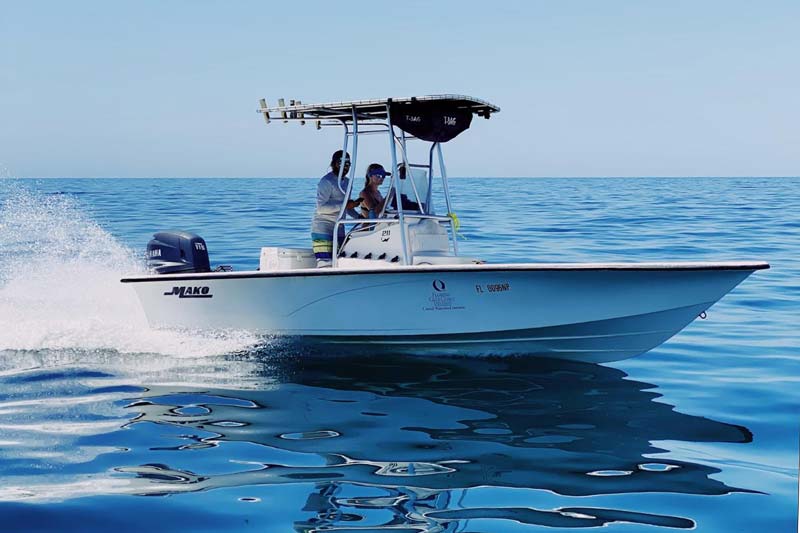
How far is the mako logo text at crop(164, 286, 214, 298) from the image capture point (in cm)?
923

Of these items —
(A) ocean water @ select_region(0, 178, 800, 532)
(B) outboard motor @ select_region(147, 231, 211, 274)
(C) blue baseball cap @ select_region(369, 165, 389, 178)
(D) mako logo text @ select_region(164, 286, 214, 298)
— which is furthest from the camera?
(B) outboard motor @ select_region(147, 231, 211, 274)

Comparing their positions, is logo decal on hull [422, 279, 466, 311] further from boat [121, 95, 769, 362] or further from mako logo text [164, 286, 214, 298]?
mako logo text [164, 286, 214, 298]

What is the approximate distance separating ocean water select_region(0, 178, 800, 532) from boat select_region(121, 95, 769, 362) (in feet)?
0.98

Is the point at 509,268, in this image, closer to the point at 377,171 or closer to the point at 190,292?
the point at 377,171

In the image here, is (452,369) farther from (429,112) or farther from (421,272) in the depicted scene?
(429,112)

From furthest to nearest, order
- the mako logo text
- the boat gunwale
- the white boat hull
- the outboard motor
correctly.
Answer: the outboard motor → the mako logo text → the white boat hull → the boat gunwale

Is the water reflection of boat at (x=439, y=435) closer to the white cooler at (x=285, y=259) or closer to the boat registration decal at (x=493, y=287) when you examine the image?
the boat registration decal at (x=493, y=287)

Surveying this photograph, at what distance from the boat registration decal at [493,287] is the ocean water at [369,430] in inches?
33.4

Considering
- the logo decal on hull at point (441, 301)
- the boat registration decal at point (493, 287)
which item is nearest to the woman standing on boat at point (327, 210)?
the logo decal on hull at point (441, 301)

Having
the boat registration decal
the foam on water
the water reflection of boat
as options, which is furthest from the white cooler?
the boat registration decal

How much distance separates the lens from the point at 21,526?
4816mm

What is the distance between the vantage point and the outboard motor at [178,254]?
948 centimetres

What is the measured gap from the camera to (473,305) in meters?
8.38

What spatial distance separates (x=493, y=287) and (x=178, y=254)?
355cm
